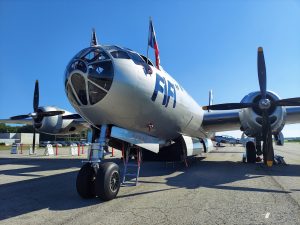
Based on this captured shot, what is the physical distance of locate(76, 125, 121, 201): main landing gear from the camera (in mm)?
7086

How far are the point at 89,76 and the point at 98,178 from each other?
101 inches

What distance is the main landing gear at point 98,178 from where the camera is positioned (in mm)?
7086

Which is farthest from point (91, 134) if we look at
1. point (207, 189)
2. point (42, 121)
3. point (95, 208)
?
point (42, 121)

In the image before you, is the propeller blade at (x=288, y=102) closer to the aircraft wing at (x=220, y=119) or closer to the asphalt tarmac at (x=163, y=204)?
the aircraft wing at (x=220, y=119)

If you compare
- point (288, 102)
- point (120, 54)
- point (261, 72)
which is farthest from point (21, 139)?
point (120, 54)

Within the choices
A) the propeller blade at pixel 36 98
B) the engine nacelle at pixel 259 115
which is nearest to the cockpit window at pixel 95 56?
the engine nacelle at pixel 259 115

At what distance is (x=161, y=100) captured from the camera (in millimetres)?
10117

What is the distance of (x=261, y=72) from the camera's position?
1489 centimetres

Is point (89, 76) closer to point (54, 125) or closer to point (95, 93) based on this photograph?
point (95, 93)

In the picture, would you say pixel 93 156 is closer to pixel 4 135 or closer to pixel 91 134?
pixel 91 134

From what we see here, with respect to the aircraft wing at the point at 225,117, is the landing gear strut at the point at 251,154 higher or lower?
lower

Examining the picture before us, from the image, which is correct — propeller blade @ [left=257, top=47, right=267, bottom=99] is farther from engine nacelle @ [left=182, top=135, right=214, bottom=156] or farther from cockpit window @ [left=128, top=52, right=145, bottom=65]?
cockpit window @ [left=128, top=52, right=145, bottom=65]

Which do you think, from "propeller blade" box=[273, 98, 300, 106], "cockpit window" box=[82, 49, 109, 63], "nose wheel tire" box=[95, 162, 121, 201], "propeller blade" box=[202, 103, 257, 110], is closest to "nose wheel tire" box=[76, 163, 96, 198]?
"nose wheel tire" box=[95, 162, 121, 201]

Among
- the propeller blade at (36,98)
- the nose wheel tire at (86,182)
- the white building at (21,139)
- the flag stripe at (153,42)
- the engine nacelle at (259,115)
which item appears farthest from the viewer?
the white building at (21,139)
